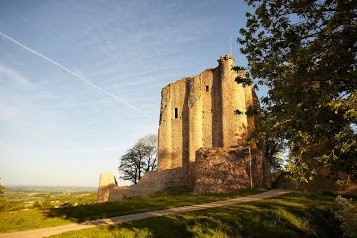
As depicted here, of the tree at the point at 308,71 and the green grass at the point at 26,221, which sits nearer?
the tree at the point at 308,71

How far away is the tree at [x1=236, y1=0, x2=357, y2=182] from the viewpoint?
6906 millimetres

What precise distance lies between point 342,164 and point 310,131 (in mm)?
1828

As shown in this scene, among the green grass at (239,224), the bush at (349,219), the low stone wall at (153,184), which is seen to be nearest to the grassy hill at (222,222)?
the green grass at (239,224)

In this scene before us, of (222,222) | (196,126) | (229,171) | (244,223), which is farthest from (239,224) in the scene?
(196,126)

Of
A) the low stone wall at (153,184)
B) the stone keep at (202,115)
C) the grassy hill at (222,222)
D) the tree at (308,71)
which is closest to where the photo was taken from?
the tree at (308,71)

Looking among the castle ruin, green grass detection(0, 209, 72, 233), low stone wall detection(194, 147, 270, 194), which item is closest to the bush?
low stone wall detection(194, 147, 270, 194)

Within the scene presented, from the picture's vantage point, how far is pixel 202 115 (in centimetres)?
3753

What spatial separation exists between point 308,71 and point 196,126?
94.7 ft

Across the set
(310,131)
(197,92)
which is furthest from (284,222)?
(197,92)

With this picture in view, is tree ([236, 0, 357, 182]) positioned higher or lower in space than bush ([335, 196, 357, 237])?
higher

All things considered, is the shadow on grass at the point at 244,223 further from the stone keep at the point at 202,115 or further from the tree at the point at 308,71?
the stone keep at the point at 202,115

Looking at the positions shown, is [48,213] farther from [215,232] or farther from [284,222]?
[284,222]

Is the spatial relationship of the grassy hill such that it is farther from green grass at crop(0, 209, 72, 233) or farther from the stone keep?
the stone keep

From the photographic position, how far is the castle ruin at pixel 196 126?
1281 inches
